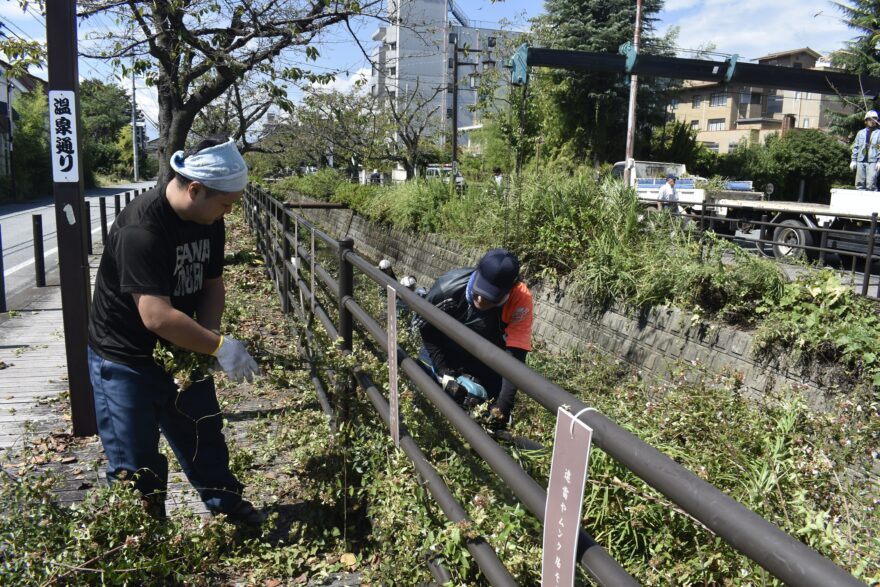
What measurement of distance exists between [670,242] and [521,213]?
2517mm

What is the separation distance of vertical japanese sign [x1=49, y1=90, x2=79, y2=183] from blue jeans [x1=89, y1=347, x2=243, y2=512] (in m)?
2.05

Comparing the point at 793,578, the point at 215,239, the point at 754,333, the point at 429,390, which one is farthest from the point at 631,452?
the point at 754,333

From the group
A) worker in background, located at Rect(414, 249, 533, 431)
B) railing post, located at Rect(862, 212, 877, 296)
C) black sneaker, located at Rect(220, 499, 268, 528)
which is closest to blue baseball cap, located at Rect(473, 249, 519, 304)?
worker in background, located at Rect(414, 249, 533, 431)

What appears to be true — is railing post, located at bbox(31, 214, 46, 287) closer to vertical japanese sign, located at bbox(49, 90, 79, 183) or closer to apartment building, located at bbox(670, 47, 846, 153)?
vertical japanese sign, located at bbox(49, 90, 79, 183)

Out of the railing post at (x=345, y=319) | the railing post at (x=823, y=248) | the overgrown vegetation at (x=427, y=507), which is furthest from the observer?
the railing post at (x=823, y=248)

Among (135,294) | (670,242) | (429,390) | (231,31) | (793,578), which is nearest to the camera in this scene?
(793,578)

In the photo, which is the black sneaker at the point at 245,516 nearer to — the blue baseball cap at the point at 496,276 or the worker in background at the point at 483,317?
the worker in background at the point at 483,317

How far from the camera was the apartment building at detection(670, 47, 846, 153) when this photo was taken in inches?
2175

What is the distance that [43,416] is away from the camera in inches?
203

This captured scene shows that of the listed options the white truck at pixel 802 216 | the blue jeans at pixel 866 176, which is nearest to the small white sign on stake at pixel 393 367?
the white truck at pixel 802 216

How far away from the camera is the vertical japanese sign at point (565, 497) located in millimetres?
1397

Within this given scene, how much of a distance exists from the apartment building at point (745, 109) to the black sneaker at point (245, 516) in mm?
56937

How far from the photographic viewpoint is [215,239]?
331cm

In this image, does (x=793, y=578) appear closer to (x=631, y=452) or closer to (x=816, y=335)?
(x=631, y=452)
